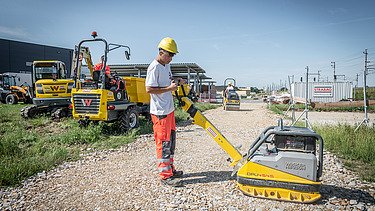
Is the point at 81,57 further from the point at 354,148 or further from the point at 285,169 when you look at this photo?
the point at 354,148

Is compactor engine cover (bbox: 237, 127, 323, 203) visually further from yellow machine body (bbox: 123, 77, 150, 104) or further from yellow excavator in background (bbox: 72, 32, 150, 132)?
yellow machine body (bbox: 123, 77, 150, 104)

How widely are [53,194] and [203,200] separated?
Result: 2093 mm

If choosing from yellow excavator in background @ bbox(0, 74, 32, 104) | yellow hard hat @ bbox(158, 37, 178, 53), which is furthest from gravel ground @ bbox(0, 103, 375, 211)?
yellow excavator in background @ bbox(0, 74, 32, 104)

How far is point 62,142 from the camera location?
6.65 meters

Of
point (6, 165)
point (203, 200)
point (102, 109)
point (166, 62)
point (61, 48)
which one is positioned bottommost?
point (203, 200)

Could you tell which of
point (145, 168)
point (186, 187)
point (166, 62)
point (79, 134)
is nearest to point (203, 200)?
point (186, 187)

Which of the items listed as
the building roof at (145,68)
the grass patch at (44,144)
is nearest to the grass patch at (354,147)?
the grass patch at (44,144)

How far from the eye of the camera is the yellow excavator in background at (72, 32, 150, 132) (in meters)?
7.51

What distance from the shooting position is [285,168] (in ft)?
10.4

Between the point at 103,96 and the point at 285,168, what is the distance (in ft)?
18.8

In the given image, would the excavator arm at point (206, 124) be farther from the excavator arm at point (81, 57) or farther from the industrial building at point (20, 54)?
the industrial building at point (20, 54)

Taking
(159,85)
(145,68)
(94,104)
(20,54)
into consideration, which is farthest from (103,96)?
(20,54)

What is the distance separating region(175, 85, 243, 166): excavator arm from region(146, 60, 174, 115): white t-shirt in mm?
189

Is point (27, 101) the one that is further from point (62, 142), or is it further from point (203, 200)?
point (203, 200)
